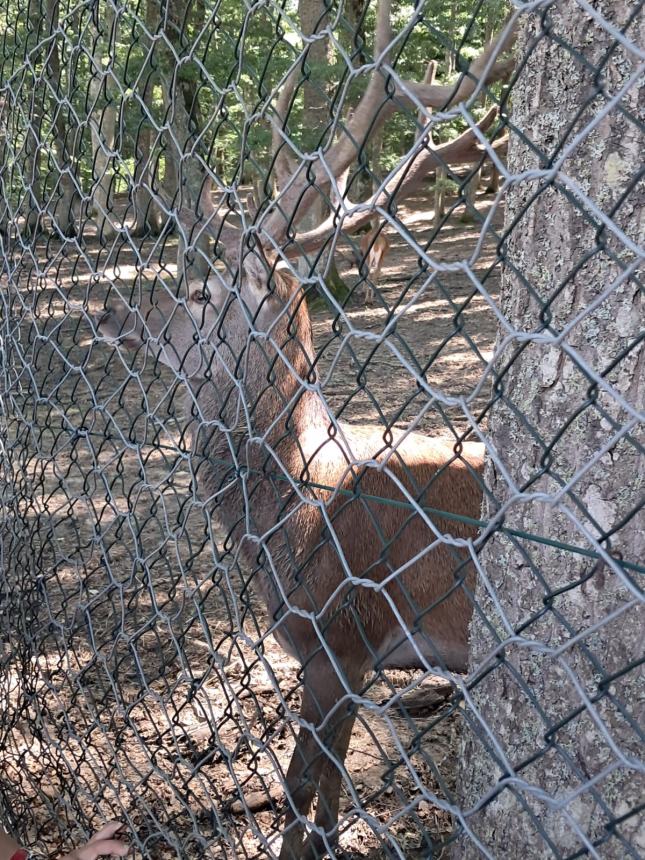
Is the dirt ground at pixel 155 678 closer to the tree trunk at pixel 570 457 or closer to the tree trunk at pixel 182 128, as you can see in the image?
the tree trunk at pixel 570 457

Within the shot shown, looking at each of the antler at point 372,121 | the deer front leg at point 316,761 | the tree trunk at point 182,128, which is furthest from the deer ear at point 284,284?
the deer front leg at point 316,761

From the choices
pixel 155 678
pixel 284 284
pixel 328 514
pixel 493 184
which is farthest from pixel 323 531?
pixel 493 184

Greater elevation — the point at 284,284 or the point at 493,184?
the point at 493,184

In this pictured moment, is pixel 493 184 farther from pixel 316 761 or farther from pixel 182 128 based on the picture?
pixel 316 761

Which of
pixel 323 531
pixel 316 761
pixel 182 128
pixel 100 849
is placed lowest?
pixel 316 761

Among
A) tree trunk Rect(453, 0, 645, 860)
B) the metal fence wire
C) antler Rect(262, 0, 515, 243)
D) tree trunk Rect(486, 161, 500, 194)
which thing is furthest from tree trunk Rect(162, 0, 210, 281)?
tree trunk Rect(486, 161, 500, 194)

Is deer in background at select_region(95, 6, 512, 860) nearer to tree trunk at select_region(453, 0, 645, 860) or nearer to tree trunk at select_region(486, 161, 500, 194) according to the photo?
tree trunk at select_region(453, 0, 645, 860)

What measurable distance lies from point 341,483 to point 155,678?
4.15ft

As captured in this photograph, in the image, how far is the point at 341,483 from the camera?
1812 mm

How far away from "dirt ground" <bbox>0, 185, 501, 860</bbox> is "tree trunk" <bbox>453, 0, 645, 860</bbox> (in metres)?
0.17

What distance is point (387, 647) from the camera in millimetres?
3672

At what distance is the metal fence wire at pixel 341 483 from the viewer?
1544 millimetres

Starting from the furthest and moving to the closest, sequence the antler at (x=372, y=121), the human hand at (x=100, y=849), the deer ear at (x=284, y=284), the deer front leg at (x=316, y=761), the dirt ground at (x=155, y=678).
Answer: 1. the deer ear at (x=284, y=284)
2. the deer front leg at (x=316, y=761)
3. the human hand at (x=100, y=849)
4. the dirt ground at (x=155, y=678)
5. the antler at (x=372, y=121)

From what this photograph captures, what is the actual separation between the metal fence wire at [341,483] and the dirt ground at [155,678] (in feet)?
0.09
